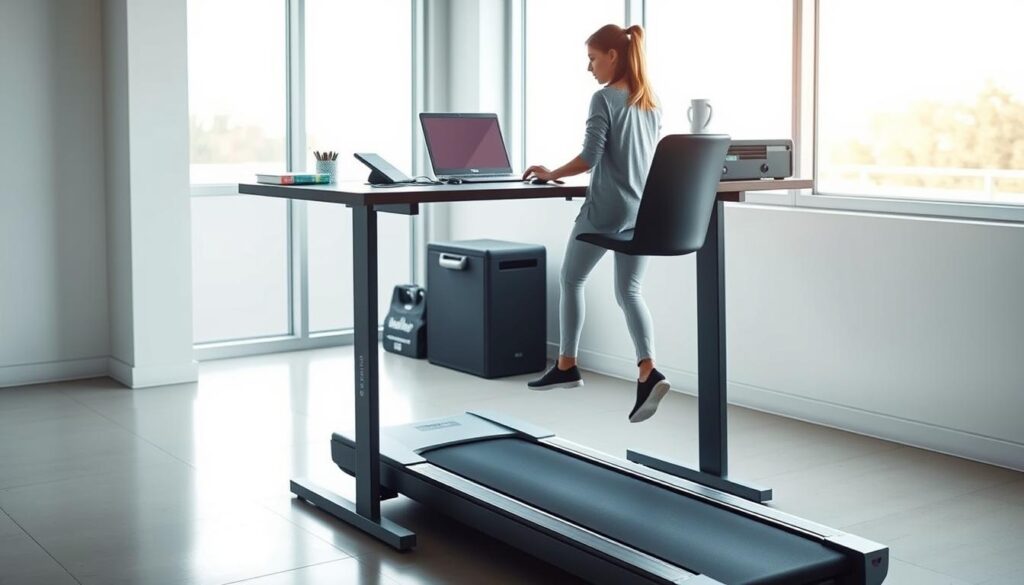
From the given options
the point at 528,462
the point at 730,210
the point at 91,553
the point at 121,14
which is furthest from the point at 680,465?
the point at 121,14

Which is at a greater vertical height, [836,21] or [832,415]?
[836,21]

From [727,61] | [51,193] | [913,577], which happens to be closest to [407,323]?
[51,193]

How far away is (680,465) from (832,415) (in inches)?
42.7

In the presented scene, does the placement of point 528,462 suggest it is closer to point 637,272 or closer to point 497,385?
point 637,272

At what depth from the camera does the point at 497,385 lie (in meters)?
6.13

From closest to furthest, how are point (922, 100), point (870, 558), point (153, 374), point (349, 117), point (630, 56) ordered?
point (870, 558), point (630, 56), point (922, 100), point (153, 374), point (349, 117)

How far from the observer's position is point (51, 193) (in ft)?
20.0

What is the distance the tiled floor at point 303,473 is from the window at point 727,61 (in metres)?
1.34

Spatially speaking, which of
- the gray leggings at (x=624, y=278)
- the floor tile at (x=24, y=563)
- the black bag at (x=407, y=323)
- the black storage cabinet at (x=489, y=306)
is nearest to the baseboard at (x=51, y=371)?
the black bag at (x=407, y=323)

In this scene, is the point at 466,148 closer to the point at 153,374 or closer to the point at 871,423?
the point at 871,423

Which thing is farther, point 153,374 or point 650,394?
point 153,374

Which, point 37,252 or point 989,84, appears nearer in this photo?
point 989,84

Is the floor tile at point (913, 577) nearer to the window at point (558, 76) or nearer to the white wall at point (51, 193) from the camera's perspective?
the window at point (558, 76)

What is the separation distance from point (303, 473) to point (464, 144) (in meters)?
1.35
